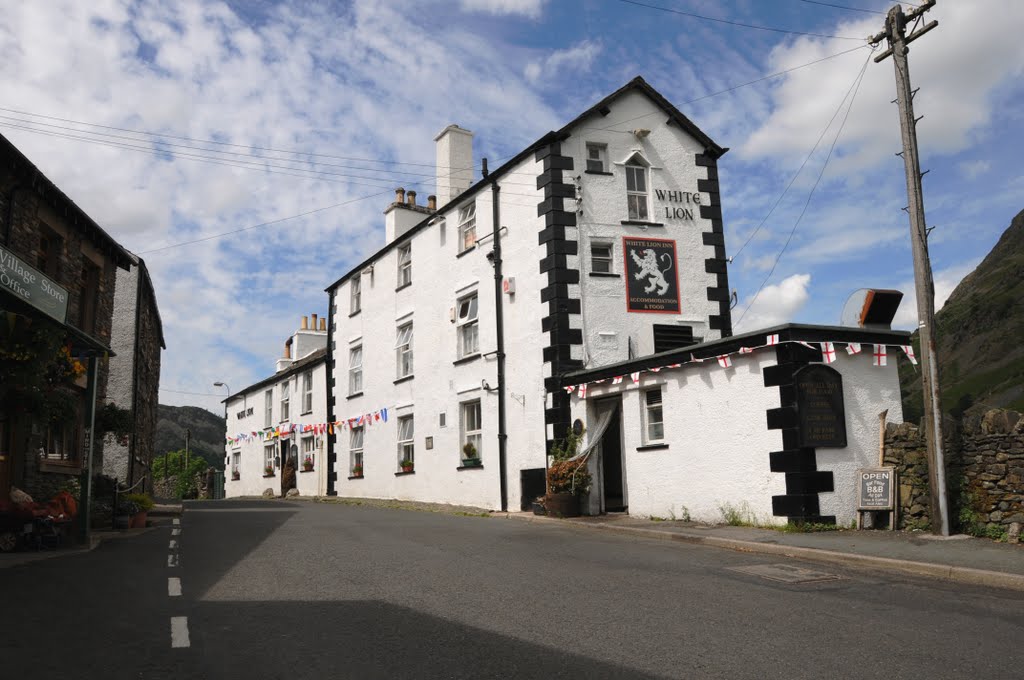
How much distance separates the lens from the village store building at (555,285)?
62.0 feet

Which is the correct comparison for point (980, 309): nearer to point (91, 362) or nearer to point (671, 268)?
point (671, 268)

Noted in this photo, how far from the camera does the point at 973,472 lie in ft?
40.7

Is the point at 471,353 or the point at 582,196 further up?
the point at 582,196

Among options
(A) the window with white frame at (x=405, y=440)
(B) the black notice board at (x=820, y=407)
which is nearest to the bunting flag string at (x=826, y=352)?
(B) the black notice board at (x=820, y=407)

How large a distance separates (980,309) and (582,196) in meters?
167

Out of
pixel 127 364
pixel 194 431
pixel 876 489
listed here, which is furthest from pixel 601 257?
pixel 194 431

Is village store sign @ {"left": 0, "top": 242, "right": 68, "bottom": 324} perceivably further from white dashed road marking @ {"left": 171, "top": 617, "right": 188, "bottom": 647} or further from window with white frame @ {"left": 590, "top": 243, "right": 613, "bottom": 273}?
window with white frame @ {"left": 590, "top": 243, "right": 613, "bottom": 273}

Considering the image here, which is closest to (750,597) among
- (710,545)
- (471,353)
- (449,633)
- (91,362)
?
(449,633)

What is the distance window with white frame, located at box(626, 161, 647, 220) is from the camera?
65.7 feet

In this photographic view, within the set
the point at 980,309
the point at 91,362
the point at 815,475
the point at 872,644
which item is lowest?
the point at 872,644

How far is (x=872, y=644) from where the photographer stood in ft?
20.3

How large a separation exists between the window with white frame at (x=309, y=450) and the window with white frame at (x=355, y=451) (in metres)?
4.36

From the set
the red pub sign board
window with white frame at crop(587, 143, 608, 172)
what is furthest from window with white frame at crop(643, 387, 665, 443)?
window with white frame at crop(587, 143, 608, 172)

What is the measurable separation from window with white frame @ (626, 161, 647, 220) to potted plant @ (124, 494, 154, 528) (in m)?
12.1
